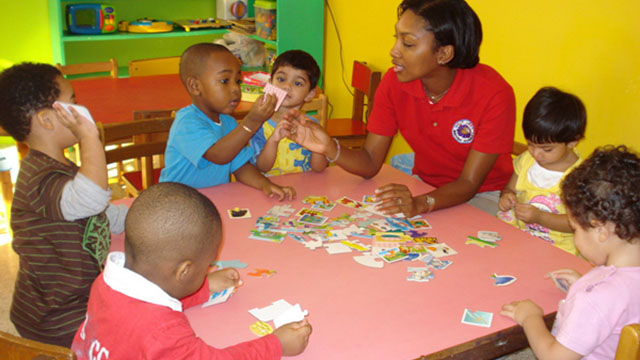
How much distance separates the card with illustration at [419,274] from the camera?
161cm

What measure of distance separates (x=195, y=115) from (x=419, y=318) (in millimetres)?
1318

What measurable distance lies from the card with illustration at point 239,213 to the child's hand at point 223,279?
0.46 m

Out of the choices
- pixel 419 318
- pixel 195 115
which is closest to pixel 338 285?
pixel 419 318

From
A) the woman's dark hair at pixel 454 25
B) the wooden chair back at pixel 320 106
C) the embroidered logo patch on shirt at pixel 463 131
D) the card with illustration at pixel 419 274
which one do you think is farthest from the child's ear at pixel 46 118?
the wooden chair back at pixel 320 106

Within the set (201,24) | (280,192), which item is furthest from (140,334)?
(201,24)

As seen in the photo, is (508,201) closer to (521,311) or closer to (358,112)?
(521,311)

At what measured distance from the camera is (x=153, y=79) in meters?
4.32

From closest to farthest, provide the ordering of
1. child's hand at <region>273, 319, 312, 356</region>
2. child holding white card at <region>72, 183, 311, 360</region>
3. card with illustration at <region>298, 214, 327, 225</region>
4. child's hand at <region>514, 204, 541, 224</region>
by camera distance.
Answer: child holding white card at <region>72, 183, 311, 360</region> < child's hand at <region>273, 319, 312, 356</region> < card with illustration at <region>298, 214, 327, 225</region> < child's hand at <region>514, 204, 541, 224</region>

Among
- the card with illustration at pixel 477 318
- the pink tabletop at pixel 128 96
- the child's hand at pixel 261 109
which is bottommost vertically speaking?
the card with illustration at pixel 477 318

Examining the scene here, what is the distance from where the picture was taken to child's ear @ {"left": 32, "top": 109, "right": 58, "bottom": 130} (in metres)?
1.56

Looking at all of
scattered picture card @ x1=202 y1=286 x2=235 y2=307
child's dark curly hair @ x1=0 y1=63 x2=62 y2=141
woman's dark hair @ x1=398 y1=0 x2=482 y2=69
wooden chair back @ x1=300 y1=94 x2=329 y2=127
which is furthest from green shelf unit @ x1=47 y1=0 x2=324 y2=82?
scattered picture card @ x1=202 y1=286 x2=235 y2=307

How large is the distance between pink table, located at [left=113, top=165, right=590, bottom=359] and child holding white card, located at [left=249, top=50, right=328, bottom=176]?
0.52m

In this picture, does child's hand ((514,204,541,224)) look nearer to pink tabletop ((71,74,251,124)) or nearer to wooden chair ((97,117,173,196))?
wooden chair ((97,117,173,196))

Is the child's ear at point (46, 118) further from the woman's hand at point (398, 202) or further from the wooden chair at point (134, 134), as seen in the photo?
the woman's hand at point (398, 202)
